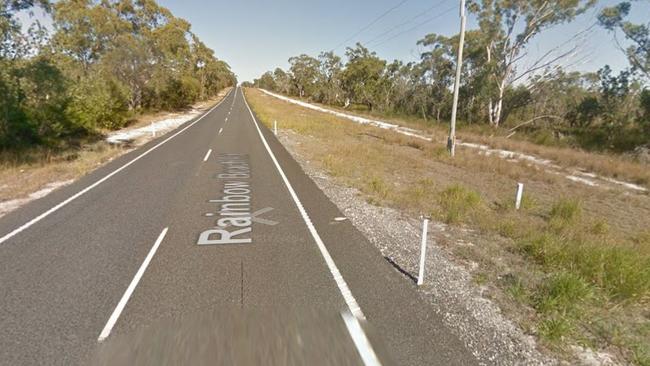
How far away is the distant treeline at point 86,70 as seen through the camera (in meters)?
11.8

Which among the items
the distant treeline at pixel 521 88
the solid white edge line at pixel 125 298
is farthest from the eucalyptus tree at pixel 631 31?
the solid white edge line at pixel 125 298

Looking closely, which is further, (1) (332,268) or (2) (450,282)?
(1) (332,268)

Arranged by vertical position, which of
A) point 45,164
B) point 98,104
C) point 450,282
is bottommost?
point 450,282

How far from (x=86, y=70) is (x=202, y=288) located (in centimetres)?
2467

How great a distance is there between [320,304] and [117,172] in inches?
354

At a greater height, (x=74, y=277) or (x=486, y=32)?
(x=486, y=32)

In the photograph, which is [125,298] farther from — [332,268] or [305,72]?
[305,72]

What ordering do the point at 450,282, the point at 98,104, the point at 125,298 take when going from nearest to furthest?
1. the point at 125,298
2. the point at 450,282
3. the point at 98,104

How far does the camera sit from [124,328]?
3.15 meters

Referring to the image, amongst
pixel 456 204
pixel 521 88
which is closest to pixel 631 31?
pixel 521 88

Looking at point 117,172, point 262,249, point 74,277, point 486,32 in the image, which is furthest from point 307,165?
point 486,32

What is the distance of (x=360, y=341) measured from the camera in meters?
3.03

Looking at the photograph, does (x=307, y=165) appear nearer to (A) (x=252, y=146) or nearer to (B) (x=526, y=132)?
(A) (x=252, y=146)

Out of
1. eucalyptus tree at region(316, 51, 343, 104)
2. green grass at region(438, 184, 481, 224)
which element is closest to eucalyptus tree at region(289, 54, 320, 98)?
eucalyptus tree at region(316, 51, 343, 104)
